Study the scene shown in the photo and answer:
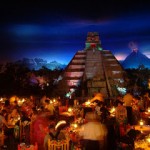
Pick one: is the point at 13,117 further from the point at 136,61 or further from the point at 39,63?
the point at 136,61

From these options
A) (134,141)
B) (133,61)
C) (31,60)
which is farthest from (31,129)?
(133,61)

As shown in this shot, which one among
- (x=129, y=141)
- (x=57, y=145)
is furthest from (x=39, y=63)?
(x=57, y=145)

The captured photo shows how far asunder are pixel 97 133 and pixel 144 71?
23.8m

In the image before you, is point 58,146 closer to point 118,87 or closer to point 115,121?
point 115,121

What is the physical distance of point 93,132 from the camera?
19.2 feet

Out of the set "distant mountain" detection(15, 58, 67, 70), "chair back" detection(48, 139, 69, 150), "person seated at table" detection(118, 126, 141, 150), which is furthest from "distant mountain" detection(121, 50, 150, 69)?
"chair back" detection(48, 139, 69, 150)

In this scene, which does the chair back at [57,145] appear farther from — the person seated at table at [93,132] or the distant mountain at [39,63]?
the distant mountain at [39,63]

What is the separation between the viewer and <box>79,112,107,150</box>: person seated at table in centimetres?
580

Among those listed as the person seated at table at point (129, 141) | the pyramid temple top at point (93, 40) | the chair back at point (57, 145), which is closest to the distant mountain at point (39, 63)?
the pyramid temple top at point (93, 40)

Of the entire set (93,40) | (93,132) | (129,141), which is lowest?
(129,141)

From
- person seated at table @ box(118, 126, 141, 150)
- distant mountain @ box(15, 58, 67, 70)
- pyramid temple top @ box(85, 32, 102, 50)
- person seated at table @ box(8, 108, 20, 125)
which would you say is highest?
pyramid temple top @ box(85, 32, 102, 50)

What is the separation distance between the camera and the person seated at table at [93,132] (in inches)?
229

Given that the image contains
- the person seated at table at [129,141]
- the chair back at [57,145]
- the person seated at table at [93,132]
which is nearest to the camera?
the chair back at [57,145]

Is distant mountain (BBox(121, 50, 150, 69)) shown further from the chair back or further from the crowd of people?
the chair back
